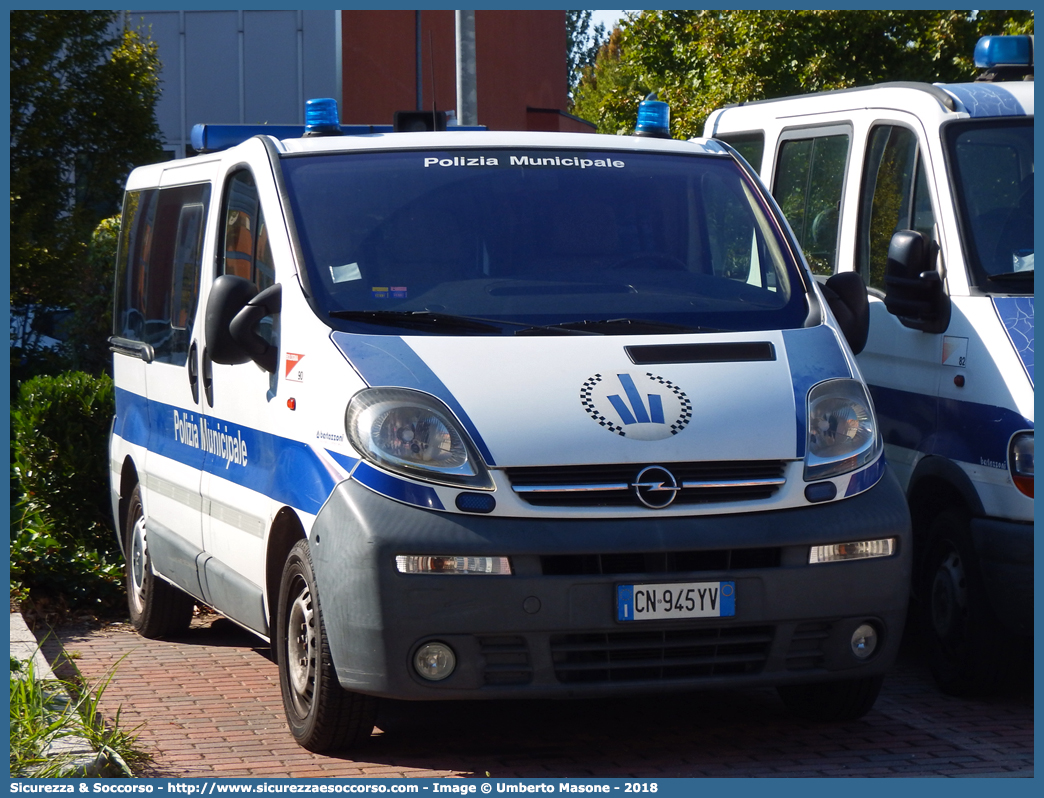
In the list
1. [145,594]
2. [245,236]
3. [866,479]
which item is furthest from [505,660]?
[145,594]

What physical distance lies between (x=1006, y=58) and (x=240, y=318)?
4.26 metres

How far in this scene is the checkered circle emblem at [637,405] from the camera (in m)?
5.06

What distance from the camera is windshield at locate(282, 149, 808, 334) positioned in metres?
5.55

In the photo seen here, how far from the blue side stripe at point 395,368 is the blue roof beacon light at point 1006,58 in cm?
397

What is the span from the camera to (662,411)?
16.8ft

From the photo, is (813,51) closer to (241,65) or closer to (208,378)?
(208,378)

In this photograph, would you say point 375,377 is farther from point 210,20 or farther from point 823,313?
point 210,20

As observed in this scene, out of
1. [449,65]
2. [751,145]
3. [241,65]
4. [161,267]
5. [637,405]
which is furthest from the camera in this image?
[449,65]

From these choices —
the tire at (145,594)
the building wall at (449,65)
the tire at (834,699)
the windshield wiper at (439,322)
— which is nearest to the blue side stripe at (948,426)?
the tire at (834,699)

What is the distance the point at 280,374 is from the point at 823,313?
1.99 metres

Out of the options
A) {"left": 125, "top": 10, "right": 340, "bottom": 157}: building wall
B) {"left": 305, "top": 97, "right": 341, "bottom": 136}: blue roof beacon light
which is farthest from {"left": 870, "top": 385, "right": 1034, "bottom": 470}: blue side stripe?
{"left": 125, "top": 10, "right": 340, "bottom": 157}: building wall

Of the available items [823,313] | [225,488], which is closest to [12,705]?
[225,488]

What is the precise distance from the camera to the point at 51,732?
524cm

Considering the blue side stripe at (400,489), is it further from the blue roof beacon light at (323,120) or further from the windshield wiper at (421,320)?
the blue roof beacon light at (323,120)
